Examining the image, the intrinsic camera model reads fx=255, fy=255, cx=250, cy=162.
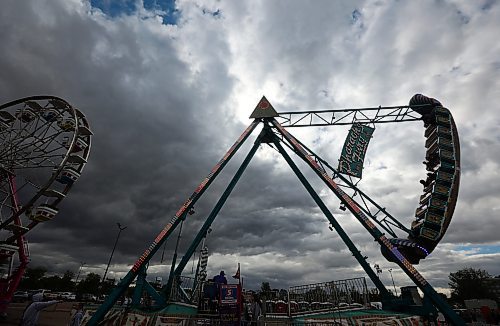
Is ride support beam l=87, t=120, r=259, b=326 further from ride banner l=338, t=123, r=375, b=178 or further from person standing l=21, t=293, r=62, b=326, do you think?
ride banner l=338, t=123, r=375, b=178

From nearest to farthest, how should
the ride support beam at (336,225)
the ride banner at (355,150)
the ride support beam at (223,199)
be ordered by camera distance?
the ride support beam at (336,225)
the ride banner at (355,150)
the ride support beam at (223,199)

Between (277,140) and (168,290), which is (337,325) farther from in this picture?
(277,140)

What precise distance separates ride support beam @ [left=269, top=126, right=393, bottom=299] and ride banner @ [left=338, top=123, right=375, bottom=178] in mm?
3568

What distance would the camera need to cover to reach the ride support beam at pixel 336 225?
13457mm

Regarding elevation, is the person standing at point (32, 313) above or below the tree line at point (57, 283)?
below

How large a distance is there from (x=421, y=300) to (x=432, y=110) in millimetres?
11889

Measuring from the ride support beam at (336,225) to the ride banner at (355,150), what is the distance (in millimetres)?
3568

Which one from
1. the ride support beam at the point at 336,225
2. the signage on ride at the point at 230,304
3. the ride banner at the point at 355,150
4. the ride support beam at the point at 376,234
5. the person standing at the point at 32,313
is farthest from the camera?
the ride banner at the point at 355,150

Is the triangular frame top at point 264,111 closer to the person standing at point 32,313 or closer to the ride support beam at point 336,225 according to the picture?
the ride support beam at point 336,225

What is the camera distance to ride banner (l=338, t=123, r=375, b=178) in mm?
14531

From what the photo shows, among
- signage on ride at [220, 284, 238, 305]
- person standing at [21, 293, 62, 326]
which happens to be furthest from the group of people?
signage on ride at [220, 284, 238, 305]

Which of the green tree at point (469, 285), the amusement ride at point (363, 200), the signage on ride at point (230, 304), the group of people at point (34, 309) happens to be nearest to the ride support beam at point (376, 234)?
the amusement ride at point (363, 200)

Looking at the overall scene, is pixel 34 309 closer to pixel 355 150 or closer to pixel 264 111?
pixel 264 111

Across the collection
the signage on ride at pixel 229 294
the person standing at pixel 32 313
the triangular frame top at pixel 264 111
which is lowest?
the person standing at pixel 32 313
